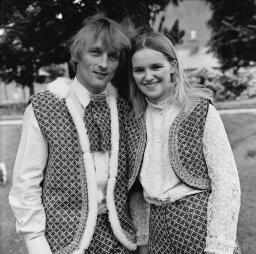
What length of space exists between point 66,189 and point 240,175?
11.9 feet

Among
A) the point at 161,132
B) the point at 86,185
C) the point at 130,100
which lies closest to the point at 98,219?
the point at 86,185

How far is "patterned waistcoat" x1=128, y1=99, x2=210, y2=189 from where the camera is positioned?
184 centimetres

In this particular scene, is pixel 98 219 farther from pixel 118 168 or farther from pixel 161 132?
pixel 161 132

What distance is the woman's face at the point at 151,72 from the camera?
196 centimetres

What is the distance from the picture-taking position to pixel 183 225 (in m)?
1.82

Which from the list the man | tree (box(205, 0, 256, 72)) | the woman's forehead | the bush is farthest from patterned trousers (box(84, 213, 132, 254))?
the bush

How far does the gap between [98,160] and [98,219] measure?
0.97 feet

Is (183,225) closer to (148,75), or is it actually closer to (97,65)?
(148,75)

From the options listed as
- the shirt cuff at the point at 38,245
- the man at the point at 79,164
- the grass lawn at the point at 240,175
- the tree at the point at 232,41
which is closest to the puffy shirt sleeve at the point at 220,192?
the man at the point at 79,164

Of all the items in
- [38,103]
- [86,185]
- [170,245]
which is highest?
[38,103]

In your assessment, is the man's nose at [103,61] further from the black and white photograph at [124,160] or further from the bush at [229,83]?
the bush at [229,83]

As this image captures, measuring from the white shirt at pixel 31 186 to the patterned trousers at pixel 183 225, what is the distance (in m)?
0.33

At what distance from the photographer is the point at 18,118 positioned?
33.8 feet

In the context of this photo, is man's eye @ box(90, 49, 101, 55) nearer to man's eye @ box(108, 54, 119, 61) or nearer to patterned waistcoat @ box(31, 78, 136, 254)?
man's eye @ box(108, 54, 119, 61)
